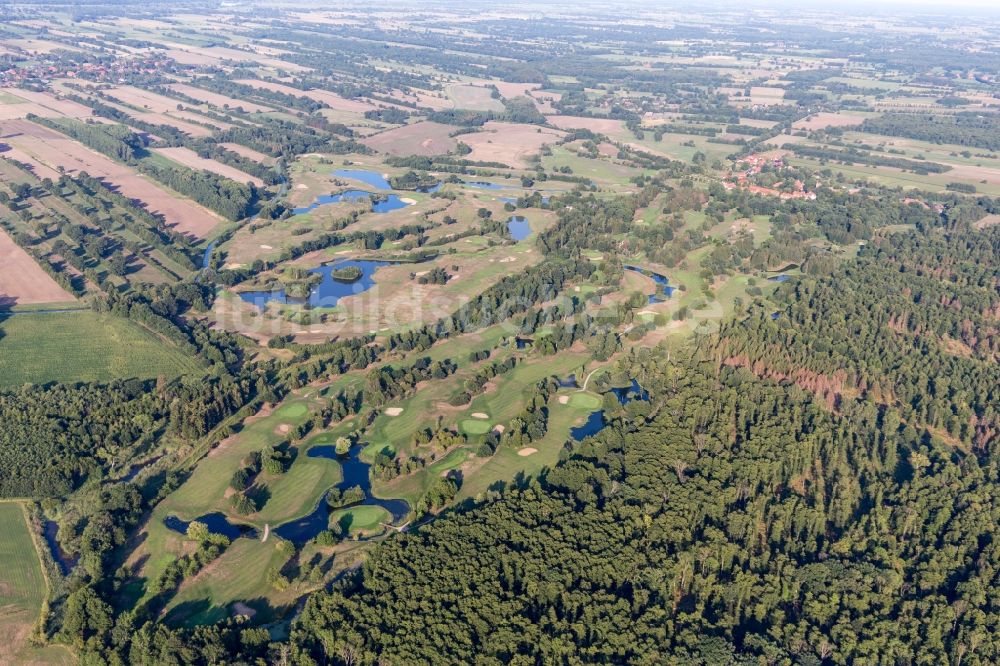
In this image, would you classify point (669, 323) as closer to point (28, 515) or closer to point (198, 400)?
point (198, 400)

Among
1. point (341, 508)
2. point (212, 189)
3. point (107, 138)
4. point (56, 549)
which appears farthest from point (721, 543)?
point (107, 138)

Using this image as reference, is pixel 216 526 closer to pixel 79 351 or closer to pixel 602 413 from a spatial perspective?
pixel 79 351

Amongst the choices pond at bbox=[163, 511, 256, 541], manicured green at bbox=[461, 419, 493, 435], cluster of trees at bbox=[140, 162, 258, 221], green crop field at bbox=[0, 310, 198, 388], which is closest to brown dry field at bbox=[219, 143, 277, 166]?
cluster of trees at bbox=[140, 162, 258, 221]

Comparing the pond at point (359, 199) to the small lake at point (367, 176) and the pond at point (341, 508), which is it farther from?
the pond at point (341, 508)

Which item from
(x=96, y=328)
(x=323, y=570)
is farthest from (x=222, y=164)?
(x=323, y=570)

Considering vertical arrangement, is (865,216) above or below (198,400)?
above
